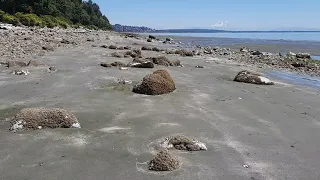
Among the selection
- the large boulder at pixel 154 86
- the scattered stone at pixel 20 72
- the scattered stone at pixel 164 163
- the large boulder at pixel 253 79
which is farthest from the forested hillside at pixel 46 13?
the scattered stone at pixel 164 163

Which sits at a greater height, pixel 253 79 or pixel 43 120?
pixel 43 120

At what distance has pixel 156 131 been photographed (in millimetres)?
9242

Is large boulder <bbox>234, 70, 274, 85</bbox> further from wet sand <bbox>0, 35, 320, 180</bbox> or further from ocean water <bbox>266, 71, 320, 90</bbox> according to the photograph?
ocean water <bbox>266, 71, 320, 90</bbox>

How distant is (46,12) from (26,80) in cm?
7740

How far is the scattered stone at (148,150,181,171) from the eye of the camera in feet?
22.6

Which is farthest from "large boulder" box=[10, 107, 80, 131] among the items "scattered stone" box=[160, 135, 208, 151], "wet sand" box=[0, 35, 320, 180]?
"scattered stone" box=[160, 135, 208, 151]

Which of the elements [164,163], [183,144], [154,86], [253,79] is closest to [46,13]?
[253,79]

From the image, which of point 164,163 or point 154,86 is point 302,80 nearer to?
point 154,86

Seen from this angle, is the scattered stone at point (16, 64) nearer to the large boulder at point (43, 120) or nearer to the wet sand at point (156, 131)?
the wet sand at point (156, 131)

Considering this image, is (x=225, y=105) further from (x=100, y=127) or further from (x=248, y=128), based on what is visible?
(x=100, y=127)

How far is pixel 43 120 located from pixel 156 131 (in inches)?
97.4

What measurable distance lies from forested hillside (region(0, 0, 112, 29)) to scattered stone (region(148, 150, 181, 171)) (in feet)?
197

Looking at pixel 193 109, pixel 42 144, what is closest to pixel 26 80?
pixel 193 109

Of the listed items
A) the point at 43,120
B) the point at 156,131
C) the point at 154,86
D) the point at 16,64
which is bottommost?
the point at 16,64
